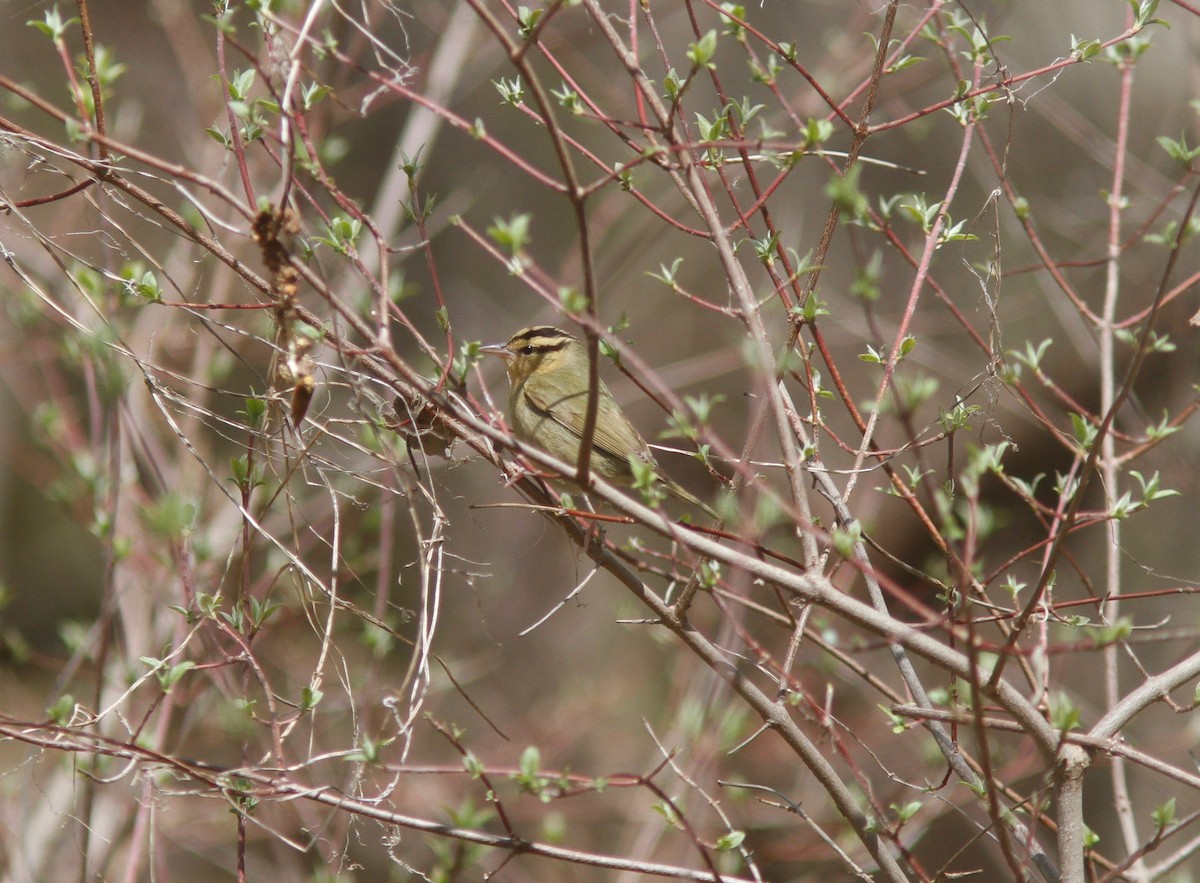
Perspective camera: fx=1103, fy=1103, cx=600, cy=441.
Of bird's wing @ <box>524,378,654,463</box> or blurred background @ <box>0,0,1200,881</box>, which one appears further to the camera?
bird's wing @ <box>524,378,654,463</box>

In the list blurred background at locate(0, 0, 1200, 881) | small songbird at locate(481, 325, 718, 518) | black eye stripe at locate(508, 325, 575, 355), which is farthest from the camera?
black eye stripe at locate(508, 325, 575, 355)

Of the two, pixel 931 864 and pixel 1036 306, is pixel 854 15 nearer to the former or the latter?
pixel 1036 306

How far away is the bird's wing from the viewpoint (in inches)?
186

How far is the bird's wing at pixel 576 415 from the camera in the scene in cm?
472

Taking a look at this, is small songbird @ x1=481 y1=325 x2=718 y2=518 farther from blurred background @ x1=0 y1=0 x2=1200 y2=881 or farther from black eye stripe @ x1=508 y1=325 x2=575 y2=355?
blurred background @ x1=0 y1=0 x2=1200 y2=881

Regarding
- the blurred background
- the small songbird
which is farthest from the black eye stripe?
the blurred background

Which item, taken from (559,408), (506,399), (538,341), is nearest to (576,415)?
(559,408)

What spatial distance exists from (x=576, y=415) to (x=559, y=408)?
9 centimetres

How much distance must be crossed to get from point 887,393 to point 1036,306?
4.70 m

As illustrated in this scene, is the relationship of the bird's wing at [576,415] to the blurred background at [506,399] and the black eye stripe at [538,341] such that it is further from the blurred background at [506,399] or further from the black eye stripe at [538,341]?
the blurred background at [506,399]

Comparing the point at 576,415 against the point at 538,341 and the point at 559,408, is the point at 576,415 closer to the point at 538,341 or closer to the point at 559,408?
the point at 559,408

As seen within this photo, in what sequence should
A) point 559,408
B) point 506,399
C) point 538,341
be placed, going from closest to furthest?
point 559,408 → point 538,341 → point 506,399

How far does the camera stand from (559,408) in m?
4.86

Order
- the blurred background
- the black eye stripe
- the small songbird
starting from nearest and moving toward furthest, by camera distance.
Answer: the blurred background < the small songbird < the black eye stripe
